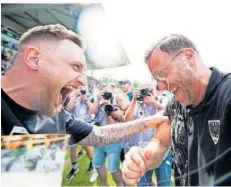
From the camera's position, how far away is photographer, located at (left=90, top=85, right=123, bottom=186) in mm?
1816

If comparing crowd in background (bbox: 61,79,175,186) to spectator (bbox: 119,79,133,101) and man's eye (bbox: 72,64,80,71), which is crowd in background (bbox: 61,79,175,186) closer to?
spectator (bbox: 119,79,133,101)

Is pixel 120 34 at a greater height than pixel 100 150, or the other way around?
pixel 120 34

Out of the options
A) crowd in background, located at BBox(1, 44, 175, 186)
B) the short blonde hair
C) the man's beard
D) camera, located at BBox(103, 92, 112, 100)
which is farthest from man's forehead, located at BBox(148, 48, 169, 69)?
the man's beard

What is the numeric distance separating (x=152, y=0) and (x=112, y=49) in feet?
1.13

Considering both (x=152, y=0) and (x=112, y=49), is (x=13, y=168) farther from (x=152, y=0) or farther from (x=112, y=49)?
(x=152, y=0)

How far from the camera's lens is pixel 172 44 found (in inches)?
70.9

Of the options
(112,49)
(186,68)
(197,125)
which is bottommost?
(197,125)

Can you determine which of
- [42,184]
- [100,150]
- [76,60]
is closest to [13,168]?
[42,184]

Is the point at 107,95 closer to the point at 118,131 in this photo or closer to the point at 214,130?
the point at 118,131

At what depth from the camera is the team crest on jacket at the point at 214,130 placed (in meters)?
1.70

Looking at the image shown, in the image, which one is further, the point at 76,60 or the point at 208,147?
the point at 76,60

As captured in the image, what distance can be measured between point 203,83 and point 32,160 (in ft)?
3.21

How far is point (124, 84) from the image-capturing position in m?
1.83

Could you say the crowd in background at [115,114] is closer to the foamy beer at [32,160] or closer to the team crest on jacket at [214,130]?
the foamy beer at [32,160]
